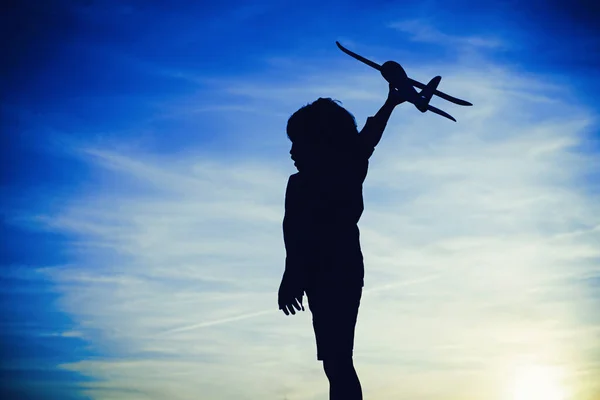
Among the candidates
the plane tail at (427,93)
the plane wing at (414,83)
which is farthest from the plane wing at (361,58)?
the plane tail at (427,93)

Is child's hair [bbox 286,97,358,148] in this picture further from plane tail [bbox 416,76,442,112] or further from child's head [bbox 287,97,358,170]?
plane tail [bbox 416,76,442,112]

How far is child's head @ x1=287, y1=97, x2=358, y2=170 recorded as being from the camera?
522cm

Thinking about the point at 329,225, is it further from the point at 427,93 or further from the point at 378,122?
the point at 427,93

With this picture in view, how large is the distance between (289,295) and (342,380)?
2.79 feet

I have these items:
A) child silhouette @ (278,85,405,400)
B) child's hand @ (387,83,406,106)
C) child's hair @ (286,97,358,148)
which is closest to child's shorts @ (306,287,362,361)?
child silhouette @ (278,85,405,400)

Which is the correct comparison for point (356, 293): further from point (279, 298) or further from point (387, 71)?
point (387, 71)

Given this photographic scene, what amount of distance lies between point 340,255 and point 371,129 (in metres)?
1.26

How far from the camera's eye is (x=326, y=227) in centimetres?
507

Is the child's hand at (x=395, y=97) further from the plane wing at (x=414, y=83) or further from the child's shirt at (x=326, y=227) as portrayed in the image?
the child's shirt at (x=326, y=227)

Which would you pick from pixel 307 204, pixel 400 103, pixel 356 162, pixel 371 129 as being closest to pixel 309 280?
pixel 307 204

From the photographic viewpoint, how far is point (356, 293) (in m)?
4.95

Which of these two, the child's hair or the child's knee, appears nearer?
the child's knee

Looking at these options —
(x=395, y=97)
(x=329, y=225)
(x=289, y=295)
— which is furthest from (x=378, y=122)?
(x=289, y=295)

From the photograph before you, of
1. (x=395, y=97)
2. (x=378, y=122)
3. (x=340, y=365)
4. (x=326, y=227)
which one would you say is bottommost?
(x=340, y=365)
